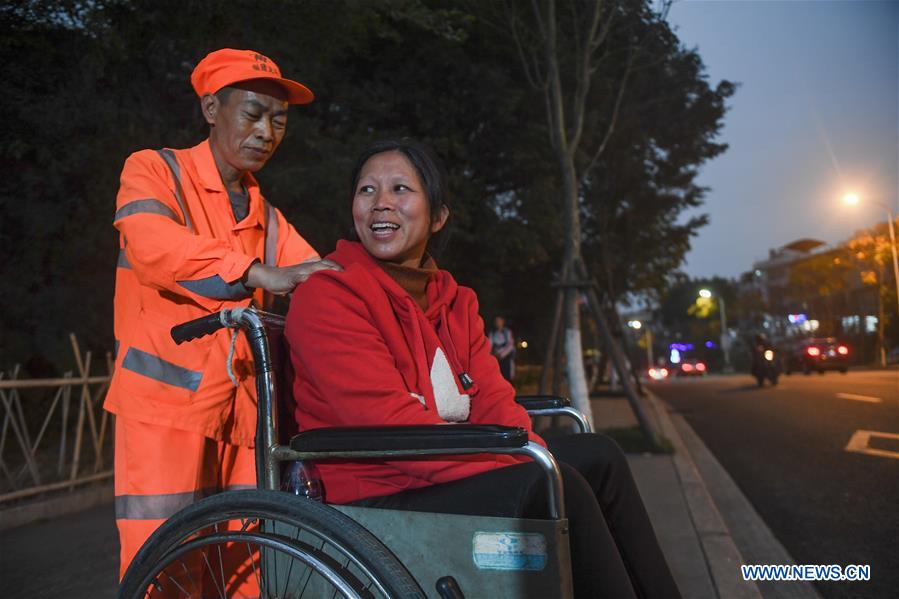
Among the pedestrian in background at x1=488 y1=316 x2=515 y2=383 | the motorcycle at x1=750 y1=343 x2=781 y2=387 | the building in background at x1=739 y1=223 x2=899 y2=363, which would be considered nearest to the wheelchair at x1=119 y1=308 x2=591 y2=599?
the pedestrian in background at x1=488 y1=316 x2=515 y2=383

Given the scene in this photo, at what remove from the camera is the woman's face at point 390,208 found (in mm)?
2416

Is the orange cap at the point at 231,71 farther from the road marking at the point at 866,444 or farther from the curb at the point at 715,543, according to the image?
the road marking at the point at 866,444

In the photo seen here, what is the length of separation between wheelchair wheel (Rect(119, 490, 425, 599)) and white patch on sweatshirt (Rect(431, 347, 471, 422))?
1.78 feet

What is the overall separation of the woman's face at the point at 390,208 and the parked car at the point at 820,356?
29566mm

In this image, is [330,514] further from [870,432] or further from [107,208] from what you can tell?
[870,432]

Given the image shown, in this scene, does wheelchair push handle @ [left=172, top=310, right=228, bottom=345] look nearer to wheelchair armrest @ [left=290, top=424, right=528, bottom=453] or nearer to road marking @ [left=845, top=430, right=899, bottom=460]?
wheelchair armrest @ [left=290, top=424, right=528, bottom=453]

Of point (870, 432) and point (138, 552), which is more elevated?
point (138, 552)

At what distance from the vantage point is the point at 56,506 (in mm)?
6262

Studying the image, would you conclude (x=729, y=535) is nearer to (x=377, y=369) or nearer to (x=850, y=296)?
(x=377, y=369)

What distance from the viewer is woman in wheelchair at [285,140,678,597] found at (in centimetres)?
184

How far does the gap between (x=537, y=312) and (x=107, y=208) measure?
17404 millimetres

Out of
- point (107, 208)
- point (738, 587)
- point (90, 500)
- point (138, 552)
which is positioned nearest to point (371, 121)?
point (107, 208)

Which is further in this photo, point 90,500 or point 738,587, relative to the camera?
point 90,500

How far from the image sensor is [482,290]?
53.6ft
